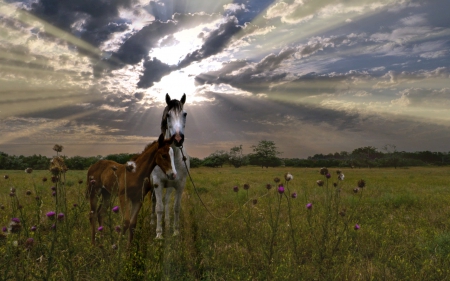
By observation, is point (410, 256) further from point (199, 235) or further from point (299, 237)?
point (199, 235)

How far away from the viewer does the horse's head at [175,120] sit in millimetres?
4996

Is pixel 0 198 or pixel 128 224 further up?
pixel 128 224

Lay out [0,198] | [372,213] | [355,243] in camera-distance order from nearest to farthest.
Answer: [355,243] < [372,213] < [0,198]

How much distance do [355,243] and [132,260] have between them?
4470 mm

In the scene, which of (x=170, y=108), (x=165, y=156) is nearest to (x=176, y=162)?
(x=170, y=108)

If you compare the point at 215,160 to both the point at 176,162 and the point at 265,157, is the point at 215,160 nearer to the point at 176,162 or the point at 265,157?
the point at 265,157

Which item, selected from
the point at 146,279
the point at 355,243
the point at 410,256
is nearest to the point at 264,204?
the point at 355,243

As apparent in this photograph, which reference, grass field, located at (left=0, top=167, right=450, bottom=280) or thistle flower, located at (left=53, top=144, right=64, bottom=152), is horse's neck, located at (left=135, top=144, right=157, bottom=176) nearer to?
grass field, located at (left=0, top=167, right=450, bottom=280)

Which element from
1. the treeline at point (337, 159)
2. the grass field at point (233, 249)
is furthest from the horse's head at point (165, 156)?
the treeline at point (337, 159)

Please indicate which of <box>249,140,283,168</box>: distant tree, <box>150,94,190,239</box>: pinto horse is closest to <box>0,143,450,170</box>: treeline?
<box>249,140,283,168</box>: distant tree

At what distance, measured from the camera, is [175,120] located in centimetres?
522

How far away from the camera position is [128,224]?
442 cm

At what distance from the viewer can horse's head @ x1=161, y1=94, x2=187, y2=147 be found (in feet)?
16.4

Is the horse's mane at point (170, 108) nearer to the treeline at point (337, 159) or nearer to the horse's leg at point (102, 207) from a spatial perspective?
the horse's leg at point (102, 207)
